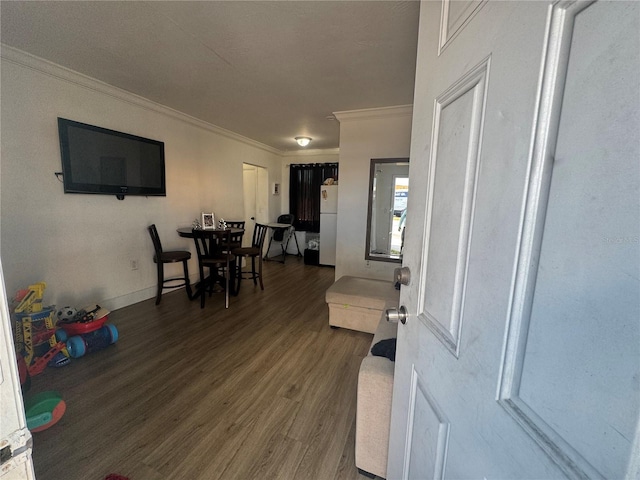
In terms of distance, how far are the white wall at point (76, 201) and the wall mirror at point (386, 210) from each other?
274 cm

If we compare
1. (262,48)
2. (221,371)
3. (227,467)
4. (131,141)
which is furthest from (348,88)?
(227,467)

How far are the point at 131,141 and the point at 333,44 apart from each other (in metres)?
2.58

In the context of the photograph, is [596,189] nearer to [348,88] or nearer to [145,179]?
[348,88]

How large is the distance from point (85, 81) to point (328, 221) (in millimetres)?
3887

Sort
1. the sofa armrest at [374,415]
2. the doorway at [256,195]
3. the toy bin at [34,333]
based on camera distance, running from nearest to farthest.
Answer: the sofa armrest at [374,415], the toy bin at [34,333], the doorway at [256,195]

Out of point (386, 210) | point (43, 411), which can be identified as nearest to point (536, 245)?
point (43, 411)

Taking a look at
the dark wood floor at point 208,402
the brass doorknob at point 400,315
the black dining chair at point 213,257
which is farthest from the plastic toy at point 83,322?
the brass doorknob at point 400,315

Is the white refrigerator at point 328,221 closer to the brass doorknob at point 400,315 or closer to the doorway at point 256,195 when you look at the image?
the doorway at point 256,195

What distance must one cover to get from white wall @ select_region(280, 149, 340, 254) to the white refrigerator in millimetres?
1111

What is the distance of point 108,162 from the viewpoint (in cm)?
282

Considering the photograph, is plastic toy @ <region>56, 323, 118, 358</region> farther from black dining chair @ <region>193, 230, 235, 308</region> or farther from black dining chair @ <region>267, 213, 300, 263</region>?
black dining chair @ <region>267, 213, 300, 263</region>

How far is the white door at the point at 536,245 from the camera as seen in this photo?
28cm

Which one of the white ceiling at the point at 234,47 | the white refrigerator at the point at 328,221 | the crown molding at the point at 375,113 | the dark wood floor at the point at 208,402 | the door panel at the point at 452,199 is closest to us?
the door panel at the point at 452,199

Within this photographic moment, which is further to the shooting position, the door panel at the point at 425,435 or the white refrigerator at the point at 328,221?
the white refrigerator at the point at 328,221
